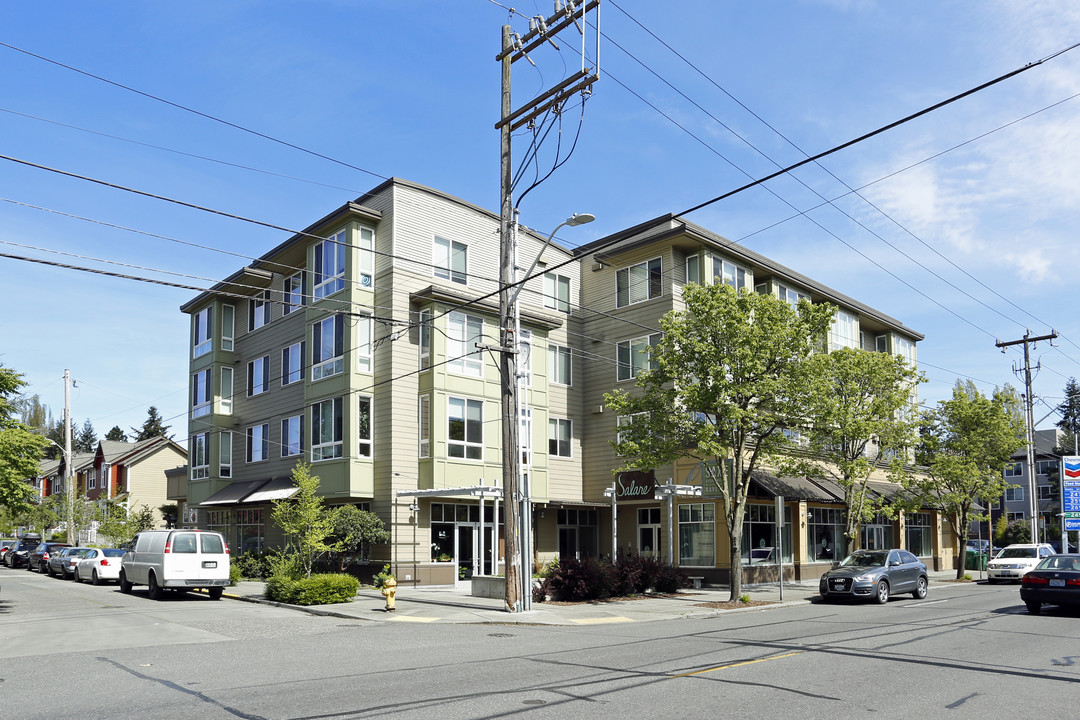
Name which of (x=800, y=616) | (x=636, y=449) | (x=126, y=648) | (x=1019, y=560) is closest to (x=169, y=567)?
(x=126, y=648)

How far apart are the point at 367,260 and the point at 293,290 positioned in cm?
619

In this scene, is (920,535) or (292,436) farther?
(920,535)

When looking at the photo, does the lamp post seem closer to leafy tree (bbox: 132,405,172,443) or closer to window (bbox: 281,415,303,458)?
window (bbox: 281,415,303,458)

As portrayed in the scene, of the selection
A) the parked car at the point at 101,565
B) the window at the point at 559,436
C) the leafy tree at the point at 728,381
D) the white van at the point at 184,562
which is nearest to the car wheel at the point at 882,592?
the leafy tree at the point at 728,381

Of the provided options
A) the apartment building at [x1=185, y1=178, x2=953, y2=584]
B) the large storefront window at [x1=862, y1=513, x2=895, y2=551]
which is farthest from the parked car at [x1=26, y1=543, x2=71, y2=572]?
the large storefront window at [x1=862, y1=513, x2=895, y2=551]

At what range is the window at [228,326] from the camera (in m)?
39.5

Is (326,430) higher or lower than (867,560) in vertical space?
higher

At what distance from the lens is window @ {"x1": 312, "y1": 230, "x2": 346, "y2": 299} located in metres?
31.5

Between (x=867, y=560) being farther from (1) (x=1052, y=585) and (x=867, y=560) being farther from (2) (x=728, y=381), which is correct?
(2) (x=728, y=381)

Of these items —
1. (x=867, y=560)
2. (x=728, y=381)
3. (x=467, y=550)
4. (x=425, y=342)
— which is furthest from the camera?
(x=467, y=550)

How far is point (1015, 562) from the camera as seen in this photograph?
34812 mm

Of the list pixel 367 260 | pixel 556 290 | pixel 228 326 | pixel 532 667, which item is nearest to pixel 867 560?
pixel 532 667

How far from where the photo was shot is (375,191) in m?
32.0

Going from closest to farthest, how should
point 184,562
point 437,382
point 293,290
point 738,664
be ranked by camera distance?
point 738,664, point 184,562, point 437,382, point 293,290
